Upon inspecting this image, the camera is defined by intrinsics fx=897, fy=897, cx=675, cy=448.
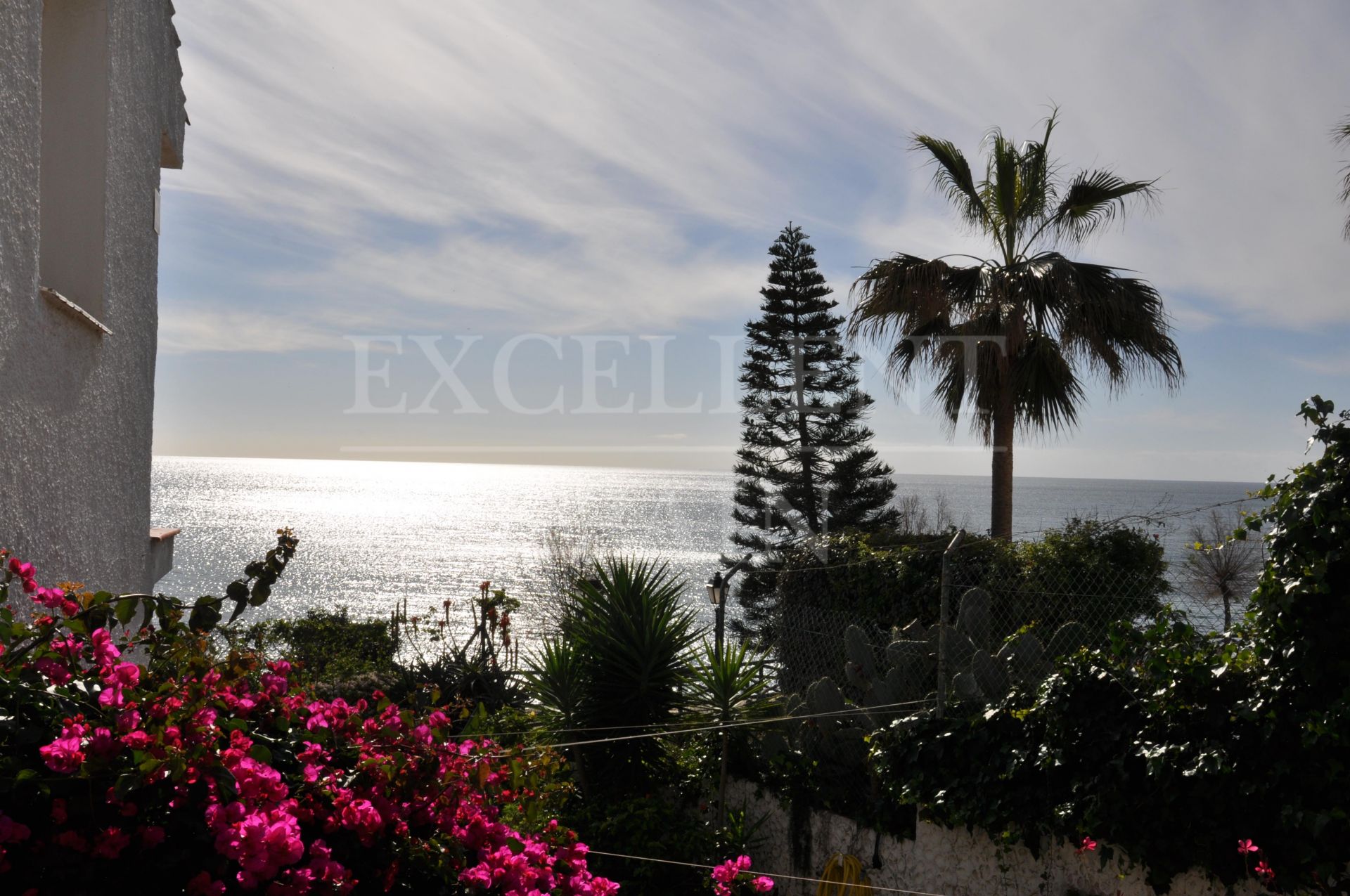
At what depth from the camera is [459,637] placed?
3562cm

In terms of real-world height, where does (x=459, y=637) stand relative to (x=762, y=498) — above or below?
below

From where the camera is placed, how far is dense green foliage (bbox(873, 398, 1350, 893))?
9.75 feet

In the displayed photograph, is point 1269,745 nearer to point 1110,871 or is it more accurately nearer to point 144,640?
point 1110,871

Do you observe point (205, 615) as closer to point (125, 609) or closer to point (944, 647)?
point (125, 609)

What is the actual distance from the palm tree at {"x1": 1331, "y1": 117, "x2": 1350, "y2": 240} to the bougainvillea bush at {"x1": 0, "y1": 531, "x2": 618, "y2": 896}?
10.5 m

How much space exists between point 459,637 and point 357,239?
23207 millimetres

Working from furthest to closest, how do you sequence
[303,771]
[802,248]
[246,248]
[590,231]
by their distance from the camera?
1. [802,248]
2. [590,231]
3. [246,248]
4. [303,771]

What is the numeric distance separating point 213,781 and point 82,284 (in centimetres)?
221

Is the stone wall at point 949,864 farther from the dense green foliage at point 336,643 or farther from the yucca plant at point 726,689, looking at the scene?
the dense green foliage at point 336,643

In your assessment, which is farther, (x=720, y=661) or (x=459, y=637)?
(x=459, y=637)

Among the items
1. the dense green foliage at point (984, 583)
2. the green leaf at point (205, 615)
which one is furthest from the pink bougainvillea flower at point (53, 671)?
the dense green foliage at point (984, 583)

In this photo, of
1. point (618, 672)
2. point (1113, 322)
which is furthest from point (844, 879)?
point (1113, 322)

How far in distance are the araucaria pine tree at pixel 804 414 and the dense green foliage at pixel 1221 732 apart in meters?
17.3

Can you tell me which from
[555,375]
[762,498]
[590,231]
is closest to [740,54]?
[590,231]
